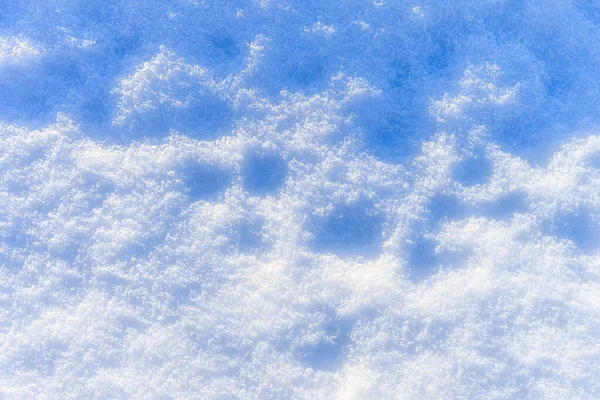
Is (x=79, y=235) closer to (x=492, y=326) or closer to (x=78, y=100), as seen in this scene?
(x=78, y=100)

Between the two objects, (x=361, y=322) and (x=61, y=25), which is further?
(x=61, y=25)

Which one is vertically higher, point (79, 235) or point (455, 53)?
point (455, 53)

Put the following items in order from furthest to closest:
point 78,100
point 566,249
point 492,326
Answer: point 78,100 → point 566,249 → point 492,326

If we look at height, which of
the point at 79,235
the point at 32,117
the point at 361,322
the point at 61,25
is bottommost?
the point at 361,322

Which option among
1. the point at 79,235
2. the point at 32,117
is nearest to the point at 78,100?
the point at 32,117

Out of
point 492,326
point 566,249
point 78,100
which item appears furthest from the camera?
point 78,100

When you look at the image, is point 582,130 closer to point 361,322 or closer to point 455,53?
point 455,53

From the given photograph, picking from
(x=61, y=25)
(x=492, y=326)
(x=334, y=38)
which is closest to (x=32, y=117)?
(x=61, y=25)
